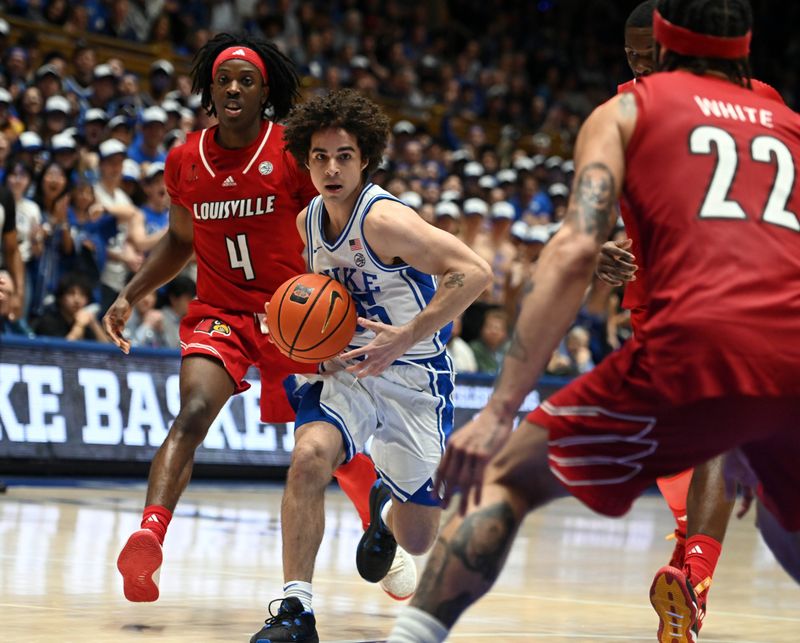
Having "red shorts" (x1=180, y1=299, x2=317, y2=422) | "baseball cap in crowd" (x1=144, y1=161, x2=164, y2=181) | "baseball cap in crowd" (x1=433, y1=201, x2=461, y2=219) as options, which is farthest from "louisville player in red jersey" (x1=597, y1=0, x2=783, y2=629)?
"baseball cap in crowd" (x1=433, y1=201, x2=461, y2=219)

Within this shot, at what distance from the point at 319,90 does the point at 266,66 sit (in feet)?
30.0

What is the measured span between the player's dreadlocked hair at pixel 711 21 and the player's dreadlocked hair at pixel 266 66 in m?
3.25

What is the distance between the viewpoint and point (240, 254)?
20.7 feet

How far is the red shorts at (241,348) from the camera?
6.14m

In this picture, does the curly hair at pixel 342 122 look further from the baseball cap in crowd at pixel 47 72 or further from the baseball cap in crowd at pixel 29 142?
the baseball cap in crowd at pixel 47 72

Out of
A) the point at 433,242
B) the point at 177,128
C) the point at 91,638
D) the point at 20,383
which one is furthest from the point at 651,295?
the point at 177,128

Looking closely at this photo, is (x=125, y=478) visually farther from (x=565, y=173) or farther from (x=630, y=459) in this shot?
(x=565, y=173)

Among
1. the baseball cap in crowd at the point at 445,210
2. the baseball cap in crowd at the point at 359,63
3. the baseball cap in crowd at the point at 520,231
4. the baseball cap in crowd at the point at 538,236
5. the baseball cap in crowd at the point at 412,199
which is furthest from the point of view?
the baseball cap in crowd at the point at 359,63

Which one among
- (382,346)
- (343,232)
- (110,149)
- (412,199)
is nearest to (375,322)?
(382,346)

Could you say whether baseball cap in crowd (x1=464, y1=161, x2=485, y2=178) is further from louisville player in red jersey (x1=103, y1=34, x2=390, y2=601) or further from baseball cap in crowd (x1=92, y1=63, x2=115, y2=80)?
louisville player in red jersey (x1=103, y1=34, x2=390, y2=601)

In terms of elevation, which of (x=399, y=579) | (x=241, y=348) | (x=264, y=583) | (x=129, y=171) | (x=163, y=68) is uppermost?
(x=163, y=68)

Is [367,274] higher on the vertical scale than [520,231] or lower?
higher

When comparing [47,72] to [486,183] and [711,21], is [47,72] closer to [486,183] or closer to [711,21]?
[486,183]

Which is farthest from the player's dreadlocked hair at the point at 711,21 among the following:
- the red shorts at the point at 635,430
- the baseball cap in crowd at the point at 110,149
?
the baseball cap in crowd at the point at 110,149
